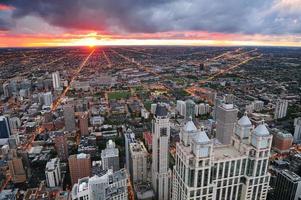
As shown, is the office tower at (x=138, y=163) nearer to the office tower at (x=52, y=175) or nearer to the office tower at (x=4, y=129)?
the office tower at (x=52, y=175)

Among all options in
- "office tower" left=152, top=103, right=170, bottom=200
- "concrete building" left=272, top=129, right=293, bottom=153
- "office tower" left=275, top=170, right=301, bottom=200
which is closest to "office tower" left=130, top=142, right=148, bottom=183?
"office tower" left=152, top=103, right=170, bottom=200

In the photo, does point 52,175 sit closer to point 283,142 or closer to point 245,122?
point 245,122

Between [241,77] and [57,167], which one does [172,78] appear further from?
[57,167]

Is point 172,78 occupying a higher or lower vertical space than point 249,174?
lower

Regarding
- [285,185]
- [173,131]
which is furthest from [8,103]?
[285,185]

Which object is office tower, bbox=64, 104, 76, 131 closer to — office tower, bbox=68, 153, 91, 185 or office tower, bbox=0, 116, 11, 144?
office tower, bbox=0, 116, 11, 144
